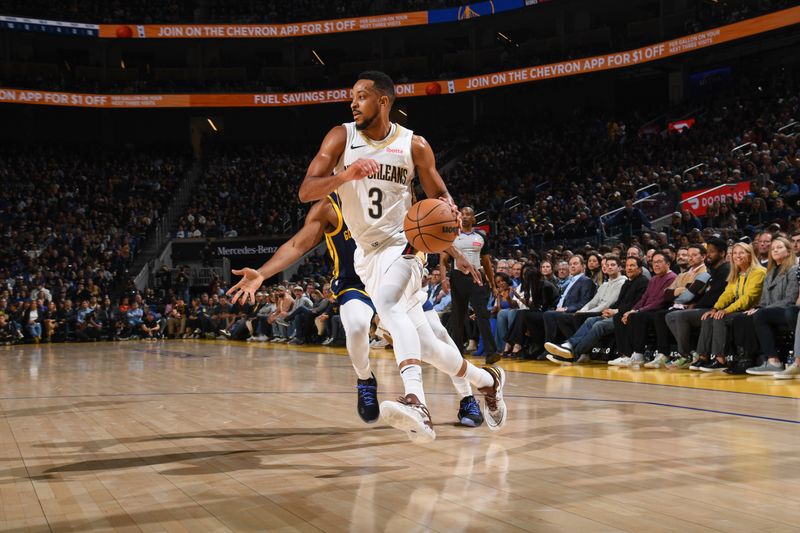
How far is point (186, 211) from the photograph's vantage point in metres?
30.5

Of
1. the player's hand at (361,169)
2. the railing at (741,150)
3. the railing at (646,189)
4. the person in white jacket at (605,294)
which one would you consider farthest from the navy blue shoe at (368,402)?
the railing at (646,189)

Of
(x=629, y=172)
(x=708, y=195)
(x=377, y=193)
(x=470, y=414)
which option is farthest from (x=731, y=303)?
(x=629, y=172)

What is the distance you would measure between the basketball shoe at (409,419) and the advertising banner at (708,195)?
1284 cm

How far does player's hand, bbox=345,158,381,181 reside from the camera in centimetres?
422

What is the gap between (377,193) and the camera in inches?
185

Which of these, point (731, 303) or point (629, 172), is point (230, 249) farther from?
point (731, 303)

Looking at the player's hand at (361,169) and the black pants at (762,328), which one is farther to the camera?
the black pants at (762,328)

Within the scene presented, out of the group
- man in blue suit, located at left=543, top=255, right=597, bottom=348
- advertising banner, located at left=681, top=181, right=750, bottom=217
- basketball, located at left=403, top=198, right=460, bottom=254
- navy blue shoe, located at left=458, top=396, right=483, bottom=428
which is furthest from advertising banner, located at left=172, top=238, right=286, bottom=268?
basketball, located at left=403, top=198, right=460, bottom=254

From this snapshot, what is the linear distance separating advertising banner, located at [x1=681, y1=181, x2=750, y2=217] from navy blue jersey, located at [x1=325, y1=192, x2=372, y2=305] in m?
12.2

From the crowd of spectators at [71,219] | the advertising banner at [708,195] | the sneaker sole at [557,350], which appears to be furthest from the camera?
the crowd of spectators at [71,219]

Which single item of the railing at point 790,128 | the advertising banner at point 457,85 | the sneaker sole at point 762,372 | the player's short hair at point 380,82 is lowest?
the sneaker sole at point 762,372

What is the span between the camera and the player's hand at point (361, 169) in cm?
422

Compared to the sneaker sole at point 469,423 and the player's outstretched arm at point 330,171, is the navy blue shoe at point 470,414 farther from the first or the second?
the player's outstretched arm at point 330,171

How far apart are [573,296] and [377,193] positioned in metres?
6.29
